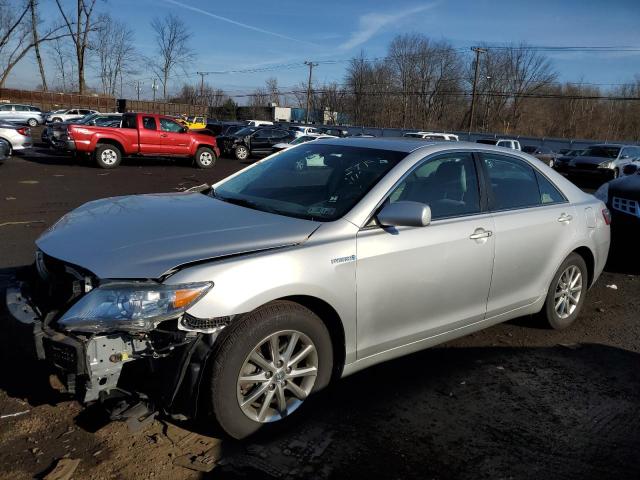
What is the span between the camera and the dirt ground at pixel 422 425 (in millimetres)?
2697

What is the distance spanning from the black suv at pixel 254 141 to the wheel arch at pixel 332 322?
74.9 feet

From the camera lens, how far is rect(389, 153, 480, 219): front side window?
3.58 metres

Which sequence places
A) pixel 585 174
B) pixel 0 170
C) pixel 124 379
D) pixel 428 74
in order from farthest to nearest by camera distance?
pixel 428 74 < pixel 585 174 < pixel 0 170 < pixel 124 379

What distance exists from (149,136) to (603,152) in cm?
1894

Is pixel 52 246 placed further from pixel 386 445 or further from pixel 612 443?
pixel 612 443

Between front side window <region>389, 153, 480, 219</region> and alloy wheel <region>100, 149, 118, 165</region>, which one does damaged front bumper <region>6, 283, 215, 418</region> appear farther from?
alloy wheel <region>100, 149, 118, 165</region>

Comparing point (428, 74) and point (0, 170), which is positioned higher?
point (428, 74)

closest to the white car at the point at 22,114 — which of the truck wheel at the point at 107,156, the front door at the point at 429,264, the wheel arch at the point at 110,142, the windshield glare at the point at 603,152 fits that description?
the wheel arch at the point at 110,142

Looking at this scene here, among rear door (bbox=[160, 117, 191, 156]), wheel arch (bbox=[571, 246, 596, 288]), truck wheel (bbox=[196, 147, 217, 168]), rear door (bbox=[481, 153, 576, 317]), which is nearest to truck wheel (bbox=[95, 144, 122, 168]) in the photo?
rear door (bbox=[160, 117, 191, 156])

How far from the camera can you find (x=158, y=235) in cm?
287

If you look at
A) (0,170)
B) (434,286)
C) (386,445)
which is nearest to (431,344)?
(434,286)

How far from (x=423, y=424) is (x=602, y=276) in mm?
4732

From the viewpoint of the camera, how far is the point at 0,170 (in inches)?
600

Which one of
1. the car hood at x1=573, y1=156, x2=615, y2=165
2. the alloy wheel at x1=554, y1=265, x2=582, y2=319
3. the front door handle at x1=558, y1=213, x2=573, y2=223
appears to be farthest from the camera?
the car hood at x1=573, y1=156, x2=615, y2=165
